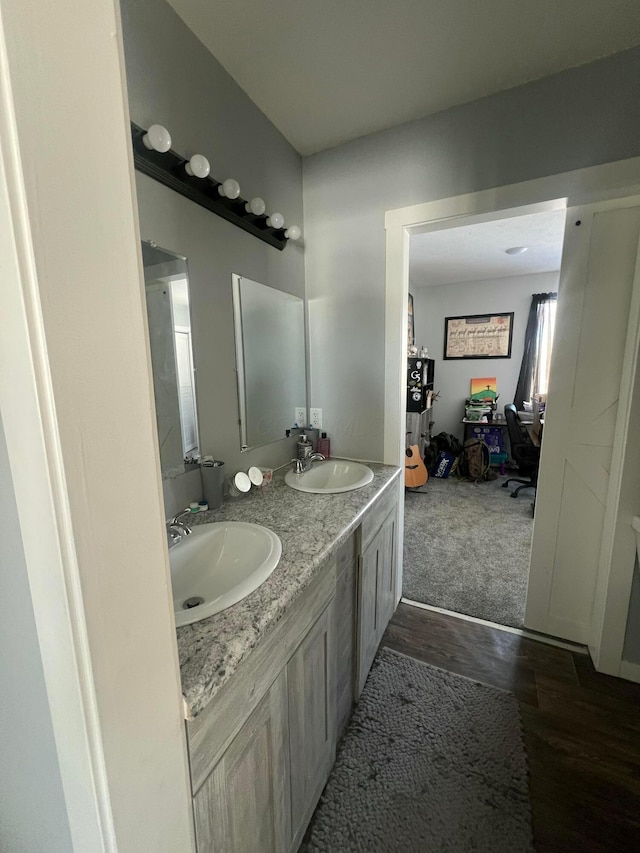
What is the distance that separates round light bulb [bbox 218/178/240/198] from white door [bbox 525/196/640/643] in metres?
1.42

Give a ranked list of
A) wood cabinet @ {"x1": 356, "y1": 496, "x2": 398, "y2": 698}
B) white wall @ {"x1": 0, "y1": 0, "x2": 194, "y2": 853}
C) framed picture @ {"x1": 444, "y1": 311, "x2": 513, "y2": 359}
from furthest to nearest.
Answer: framed picture @ {"x1": 444, "y1": 311, "x2": 513, "y2": 359} < wood cabinet @ {"x1": 356, "y1": 496, "x2": 398, "y2": 698} < white wall @ {"x1": 0, "y1": 0, "x2": 194, "y2": 853}

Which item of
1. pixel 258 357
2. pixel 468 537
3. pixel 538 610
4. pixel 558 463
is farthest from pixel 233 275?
pixel 468 537

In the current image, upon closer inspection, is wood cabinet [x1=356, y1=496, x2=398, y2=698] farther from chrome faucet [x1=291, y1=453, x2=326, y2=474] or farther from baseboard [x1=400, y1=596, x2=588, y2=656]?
chrome faucet [x1=291, y1=453, x2=326, y2=474]

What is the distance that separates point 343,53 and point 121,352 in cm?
161

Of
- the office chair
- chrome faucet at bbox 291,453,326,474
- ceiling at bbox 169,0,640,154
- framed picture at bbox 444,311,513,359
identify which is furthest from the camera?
framed picture at bbox 444,311,513,359

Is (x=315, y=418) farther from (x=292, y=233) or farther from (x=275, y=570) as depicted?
(x=275, y=570)

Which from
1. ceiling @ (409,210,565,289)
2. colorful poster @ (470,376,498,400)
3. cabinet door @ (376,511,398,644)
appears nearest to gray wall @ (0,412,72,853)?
cabinet door @ (376,511,398,644)

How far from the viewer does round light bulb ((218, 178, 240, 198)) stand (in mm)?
1276

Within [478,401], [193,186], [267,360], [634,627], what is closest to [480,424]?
[478,401]

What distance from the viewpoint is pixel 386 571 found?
171cm

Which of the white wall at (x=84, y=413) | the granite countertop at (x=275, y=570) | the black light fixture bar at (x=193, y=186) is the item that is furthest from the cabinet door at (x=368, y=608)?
the black light fixture bar at (x=193, y=186)

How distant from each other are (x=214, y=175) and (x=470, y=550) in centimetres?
275

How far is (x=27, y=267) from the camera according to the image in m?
0.32

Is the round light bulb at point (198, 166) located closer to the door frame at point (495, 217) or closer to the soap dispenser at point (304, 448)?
the door frame at point (495, 217)
